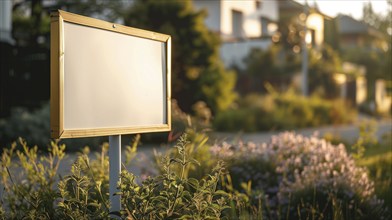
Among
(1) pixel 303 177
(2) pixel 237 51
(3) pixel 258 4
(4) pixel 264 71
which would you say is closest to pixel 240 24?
(3) pixel 258 4

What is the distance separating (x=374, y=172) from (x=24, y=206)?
4.93 m

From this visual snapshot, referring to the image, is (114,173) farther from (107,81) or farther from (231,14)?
(231,14)

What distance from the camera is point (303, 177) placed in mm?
6305

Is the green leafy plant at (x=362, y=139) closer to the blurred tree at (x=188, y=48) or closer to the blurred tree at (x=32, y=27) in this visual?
the blurred tree at (x=188, y=48)

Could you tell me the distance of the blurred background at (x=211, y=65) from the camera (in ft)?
42.9

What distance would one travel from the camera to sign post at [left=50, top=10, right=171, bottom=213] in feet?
11.4

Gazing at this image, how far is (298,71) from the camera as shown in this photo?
3020cm

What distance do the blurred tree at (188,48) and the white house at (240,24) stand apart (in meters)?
9.52

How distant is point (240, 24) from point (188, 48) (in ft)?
49.9

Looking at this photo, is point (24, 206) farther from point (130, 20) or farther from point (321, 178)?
point (130, 20)

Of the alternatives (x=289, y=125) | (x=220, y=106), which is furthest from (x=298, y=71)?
(x=220, y=106)

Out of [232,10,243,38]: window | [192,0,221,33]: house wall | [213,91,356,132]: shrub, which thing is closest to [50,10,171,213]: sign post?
[213,91,356,132]: shrub

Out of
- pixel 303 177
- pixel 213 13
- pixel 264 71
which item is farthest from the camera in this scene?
pixel 264 71

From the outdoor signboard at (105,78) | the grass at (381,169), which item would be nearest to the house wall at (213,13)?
the grass at (381,169)
